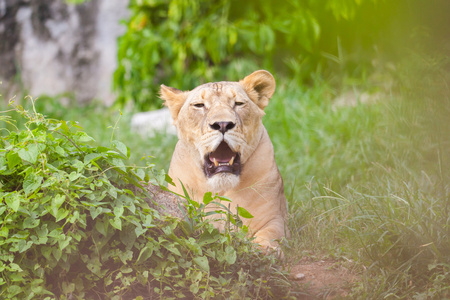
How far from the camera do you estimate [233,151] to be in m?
3.36

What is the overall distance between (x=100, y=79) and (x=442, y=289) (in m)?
7.33

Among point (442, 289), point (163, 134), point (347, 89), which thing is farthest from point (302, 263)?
point (347, 89)

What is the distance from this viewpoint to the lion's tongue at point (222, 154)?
3.37 meters

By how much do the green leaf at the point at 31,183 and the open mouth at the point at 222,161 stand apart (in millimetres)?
1117

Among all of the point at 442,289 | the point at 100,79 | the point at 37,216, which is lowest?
the point at 100,79

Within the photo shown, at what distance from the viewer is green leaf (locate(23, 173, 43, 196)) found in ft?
8.10

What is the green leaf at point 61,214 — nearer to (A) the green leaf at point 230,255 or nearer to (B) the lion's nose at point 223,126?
(A) the green leaf at point 230,255

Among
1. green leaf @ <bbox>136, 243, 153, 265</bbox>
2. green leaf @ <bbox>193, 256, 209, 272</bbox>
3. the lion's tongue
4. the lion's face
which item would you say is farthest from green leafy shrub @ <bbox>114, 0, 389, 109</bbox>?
green leaf @ <bbox>136, 243, 153, 265</bbox>

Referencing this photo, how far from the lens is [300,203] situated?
4.03 m

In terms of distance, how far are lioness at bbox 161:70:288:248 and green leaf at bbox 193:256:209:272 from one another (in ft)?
2.19

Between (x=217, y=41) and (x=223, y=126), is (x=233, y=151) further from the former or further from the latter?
(x=217, y=41)

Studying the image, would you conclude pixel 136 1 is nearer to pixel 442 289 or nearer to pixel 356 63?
pixel 356 63

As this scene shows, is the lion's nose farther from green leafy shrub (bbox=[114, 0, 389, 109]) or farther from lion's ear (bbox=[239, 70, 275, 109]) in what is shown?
green leafy shrub (bbox=[114, 0, 389, 109])

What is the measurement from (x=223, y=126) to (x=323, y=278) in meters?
0.99
